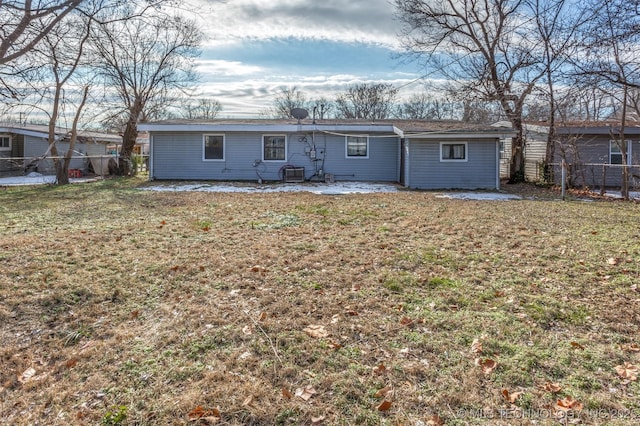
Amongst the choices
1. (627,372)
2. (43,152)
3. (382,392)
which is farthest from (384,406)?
(43,152)

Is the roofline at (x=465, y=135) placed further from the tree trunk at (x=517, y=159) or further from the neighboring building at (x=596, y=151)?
the tree trunk at (x=517, y=159)

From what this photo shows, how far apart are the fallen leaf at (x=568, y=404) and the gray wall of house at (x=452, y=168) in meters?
12.6

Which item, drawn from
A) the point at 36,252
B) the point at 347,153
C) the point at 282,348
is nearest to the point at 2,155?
the point at 347,153

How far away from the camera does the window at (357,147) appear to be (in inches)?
644

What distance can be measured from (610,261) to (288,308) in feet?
12.8

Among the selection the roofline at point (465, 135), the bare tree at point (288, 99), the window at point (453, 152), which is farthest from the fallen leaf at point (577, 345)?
the bare tree at point (288, 99)

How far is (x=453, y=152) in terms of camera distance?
14.8 m

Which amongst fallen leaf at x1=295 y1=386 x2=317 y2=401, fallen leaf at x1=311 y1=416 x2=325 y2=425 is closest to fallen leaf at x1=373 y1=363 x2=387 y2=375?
fallen leaf at x1=295 y1=386 x2=317 y2=401

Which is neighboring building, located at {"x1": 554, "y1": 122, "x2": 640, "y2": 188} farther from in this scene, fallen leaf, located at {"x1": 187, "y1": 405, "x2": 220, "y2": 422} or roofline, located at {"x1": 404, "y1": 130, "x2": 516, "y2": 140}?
fallen leaf, located at {"x1": 187, "y1": 405, "x2": 220, "y2": 422}

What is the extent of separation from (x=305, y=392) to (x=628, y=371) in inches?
81.8

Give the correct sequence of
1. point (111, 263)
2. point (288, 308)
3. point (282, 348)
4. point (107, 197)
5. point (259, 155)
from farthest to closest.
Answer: point (259, 155)
point (107, 197)
point (111, 263)
point (288, 308)
point (282, 348)

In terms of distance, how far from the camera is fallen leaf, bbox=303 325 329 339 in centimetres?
318

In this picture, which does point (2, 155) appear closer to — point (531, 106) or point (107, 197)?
point (107, 197)

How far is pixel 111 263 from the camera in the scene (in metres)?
4.83
